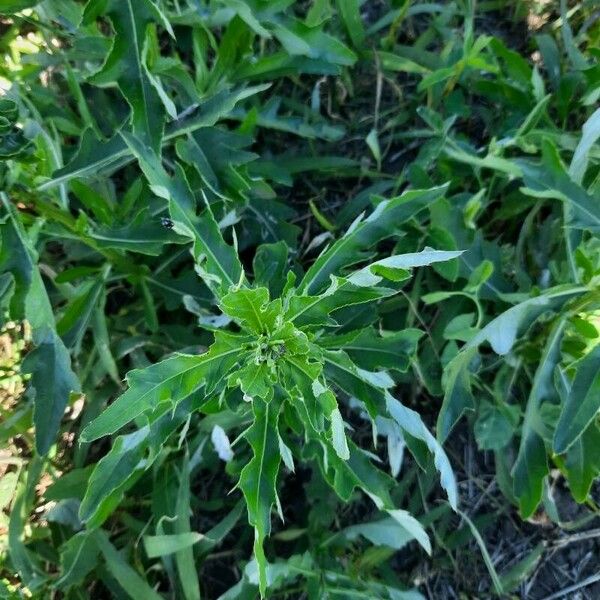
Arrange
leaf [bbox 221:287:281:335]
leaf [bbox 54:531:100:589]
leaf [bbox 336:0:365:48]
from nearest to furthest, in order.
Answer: leaf [bbox 221:287:281:335]
leaf [bbox 54:531:100:589]
leaf [bbox 336:0:365:48]

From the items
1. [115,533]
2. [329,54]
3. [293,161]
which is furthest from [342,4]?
[115,533]

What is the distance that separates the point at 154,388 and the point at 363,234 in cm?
46

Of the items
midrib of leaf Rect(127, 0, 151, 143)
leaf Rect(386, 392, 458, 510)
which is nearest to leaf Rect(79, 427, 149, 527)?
leaf Rect(386, 392, 458, 510)

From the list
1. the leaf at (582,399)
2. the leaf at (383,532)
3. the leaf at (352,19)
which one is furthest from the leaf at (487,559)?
the leaf at (352,19)

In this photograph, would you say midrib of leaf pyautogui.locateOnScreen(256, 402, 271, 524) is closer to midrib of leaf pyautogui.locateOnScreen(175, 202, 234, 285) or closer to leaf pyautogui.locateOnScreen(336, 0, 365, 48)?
midrib of leaf pyautogui.locateOnScreen(175, 202, 234, 285)

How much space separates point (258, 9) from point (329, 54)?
0.57 ft

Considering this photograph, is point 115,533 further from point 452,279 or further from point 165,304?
point 452,279

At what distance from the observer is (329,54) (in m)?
1.54

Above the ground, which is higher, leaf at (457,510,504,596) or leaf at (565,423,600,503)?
leaf at (565,423,600,503)

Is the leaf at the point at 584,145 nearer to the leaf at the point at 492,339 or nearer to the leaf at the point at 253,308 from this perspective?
the leaf at the point at 492,339

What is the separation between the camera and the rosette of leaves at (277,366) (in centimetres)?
106

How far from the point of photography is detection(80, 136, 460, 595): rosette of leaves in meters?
1.06

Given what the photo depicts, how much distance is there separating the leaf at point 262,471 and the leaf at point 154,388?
13 centimetres

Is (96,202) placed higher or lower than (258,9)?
lower
